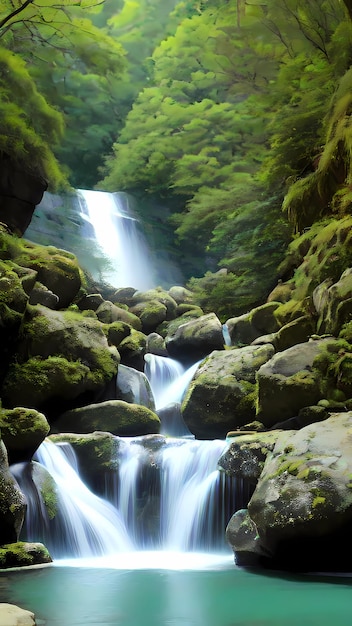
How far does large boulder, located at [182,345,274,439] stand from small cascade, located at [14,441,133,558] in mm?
2595

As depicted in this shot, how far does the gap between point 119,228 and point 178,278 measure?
3245 mm

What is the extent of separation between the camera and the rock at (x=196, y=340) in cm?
1230

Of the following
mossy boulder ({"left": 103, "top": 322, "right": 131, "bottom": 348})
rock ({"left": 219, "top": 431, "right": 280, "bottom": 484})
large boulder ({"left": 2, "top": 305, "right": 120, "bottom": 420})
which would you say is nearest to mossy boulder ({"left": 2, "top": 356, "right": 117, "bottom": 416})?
large boulder ({"left": 2, "top": 305, "right": 120, "bottom": 420})

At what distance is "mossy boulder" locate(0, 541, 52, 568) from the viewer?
5.08 metres

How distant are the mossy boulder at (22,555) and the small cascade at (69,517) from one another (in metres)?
0.63

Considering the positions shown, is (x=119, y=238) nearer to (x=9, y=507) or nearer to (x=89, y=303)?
(x=89, y=303)

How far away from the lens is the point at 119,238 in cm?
2064

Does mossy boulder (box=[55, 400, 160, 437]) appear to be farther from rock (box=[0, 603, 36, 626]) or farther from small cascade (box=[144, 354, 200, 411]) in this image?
rock (box=[0, 603, 36, 626])

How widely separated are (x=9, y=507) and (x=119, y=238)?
52.7ft

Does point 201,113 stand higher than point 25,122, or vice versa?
point 201,113

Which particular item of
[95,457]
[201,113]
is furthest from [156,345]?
[201,113]

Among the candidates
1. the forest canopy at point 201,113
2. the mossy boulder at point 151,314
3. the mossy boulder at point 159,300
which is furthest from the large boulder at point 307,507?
the mossy boulder at point 159,300

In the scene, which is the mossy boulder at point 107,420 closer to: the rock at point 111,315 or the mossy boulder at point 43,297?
the mossy boulder at point 43,297

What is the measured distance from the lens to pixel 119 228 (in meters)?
20.8
